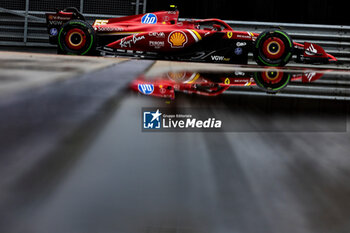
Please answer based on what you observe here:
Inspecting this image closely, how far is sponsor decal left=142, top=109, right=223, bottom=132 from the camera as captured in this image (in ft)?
1.90

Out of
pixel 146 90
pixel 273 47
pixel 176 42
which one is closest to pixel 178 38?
pixel 176 42

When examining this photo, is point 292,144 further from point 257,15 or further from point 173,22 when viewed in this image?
point 257,15

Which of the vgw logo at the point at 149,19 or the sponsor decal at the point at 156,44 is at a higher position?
the vgw logo at the point at 149,19

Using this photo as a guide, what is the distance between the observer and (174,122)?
0.61 metres

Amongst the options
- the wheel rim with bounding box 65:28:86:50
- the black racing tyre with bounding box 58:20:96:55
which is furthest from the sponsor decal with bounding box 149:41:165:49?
the wheel rim with bounding box 65:28:86:50

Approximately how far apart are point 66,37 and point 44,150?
4.40m

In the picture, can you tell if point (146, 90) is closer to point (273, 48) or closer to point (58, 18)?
point (273, 48)

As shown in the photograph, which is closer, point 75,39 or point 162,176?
point 162,176

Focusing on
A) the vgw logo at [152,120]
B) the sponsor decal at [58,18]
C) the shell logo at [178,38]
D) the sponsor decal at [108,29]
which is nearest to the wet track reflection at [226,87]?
the vgw logo at [152,120]

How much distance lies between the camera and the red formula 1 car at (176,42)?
4.34m

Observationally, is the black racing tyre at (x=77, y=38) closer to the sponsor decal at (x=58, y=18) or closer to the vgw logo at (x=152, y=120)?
the sponsor decal at (x=58, y=18)

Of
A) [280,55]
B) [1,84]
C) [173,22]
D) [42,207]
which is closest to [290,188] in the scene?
[42,207]

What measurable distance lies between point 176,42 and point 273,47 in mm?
1194

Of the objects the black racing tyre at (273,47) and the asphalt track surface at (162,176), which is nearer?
the asphalt track surface at (162,176)
